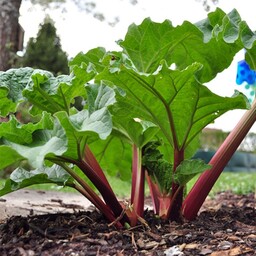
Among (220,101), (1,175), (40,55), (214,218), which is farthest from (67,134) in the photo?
(40,55)

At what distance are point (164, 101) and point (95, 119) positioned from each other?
357mm

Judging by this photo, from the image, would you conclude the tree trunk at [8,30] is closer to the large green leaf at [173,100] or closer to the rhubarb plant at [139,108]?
the rhubarb plant at [139,108]

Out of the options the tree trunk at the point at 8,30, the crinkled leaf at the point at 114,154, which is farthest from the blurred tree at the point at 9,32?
the crinkled leaf at the point at 114,154

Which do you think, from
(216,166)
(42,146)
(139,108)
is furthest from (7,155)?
(216,166)

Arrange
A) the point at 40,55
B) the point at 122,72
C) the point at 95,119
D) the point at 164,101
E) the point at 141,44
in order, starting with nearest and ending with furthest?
the point at 95,119, the point at 122,72, the point at 164,101, the point at 141,44, the point at 40,55

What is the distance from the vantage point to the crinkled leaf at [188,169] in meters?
1.37

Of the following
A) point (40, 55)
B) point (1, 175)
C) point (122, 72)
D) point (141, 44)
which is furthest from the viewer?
point (40, 55)

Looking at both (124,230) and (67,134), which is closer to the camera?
(67,134)

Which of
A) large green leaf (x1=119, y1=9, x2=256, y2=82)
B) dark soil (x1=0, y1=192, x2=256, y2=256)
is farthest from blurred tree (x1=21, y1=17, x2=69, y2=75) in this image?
dark soil (x1=0, y1=192, x2=256, y2=256)

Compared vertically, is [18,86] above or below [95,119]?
above

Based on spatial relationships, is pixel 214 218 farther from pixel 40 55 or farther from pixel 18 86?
pixel 40 55

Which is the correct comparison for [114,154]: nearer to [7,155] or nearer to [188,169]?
[188,169]

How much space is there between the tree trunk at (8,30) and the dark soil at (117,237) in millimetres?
3563

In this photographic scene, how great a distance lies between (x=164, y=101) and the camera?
142 centimetres
